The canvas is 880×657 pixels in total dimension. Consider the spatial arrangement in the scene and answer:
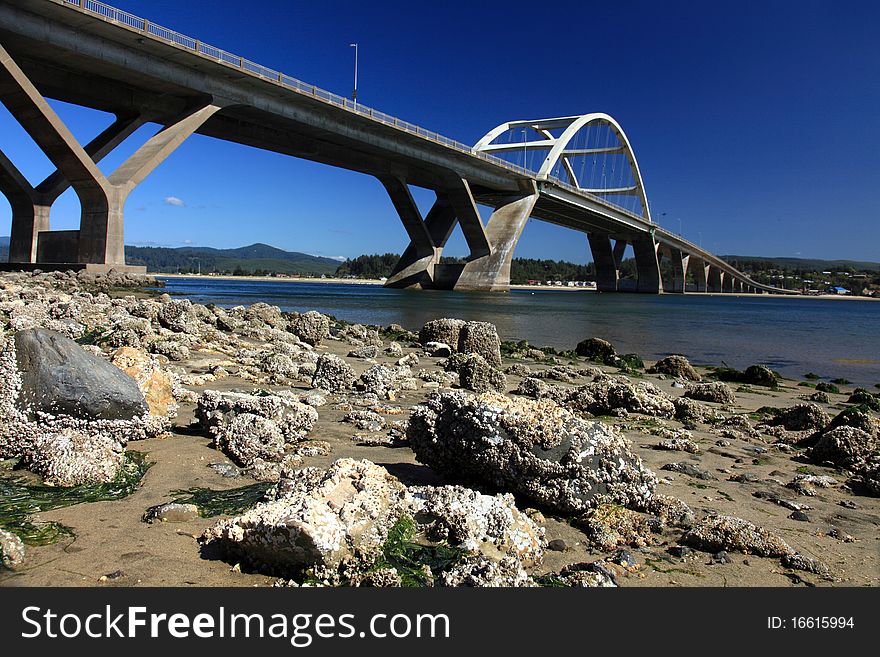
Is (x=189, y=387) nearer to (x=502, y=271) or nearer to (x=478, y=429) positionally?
(x=478, y=429)

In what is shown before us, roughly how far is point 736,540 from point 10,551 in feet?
10.7

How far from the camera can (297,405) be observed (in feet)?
14.1

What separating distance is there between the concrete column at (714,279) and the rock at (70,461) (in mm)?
142924

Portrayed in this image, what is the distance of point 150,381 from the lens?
177 inches

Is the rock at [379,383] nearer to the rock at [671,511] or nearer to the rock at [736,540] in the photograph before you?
the rock at [671,511]

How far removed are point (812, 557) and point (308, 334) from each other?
10.1 metres

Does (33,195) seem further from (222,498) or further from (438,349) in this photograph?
(222,498)

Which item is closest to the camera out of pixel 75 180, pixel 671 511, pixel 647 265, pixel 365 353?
pixel 671 511

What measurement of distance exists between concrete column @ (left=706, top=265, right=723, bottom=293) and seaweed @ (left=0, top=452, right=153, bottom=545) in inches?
5627

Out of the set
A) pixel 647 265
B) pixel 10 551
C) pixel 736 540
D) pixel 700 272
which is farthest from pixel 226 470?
pixel 700 272

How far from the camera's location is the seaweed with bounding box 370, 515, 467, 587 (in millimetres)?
2461

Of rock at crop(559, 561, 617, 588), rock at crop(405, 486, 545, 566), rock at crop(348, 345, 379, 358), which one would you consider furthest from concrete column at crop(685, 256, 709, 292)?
rock at crop(559, 561, 617, 588)

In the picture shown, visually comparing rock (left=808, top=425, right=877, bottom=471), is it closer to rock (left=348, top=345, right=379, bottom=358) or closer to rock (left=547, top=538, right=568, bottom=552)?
rock (left=547, top=538, right=568, bottom=552)

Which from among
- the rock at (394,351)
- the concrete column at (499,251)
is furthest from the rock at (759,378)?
the concrete column at (499,251)
